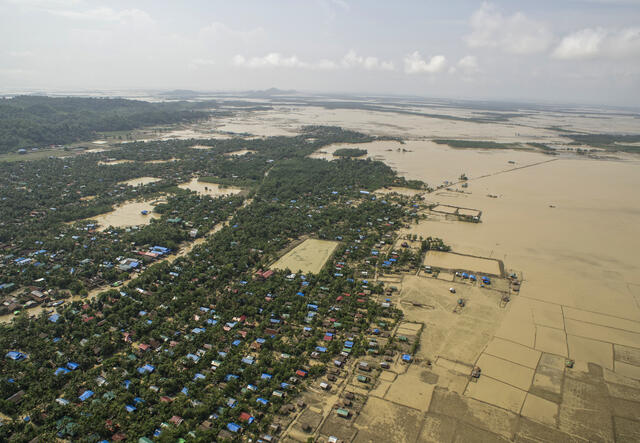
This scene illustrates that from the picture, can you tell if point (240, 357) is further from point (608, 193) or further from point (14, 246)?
point (608, 193)

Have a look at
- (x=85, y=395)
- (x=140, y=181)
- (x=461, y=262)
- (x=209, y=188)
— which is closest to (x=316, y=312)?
(x=85, y=395)

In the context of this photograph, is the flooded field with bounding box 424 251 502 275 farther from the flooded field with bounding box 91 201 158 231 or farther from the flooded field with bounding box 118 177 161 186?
the flooded field with bounding box 118 177 161 186

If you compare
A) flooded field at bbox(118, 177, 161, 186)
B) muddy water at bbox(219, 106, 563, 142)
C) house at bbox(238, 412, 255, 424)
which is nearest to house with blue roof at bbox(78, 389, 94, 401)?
house at bbox(238, 412, 255, 424)

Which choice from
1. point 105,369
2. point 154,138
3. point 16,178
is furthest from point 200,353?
point 154,138

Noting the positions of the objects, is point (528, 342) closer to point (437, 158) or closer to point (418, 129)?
Result: point (437, 158)

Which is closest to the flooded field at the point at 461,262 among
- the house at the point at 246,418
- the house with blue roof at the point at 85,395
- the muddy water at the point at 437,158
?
the house at the point at 246,418

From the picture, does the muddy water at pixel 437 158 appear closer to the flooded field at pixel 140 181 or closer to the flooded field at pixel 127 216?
the flooded field at pixel 140 181
